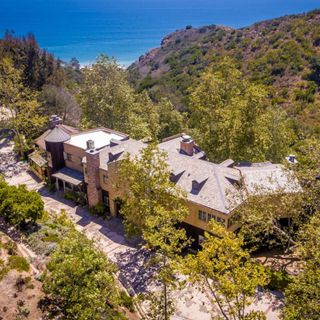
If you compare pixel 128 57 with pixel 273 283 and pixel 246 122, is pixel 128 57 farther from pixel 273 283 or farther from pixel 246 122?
pixel 273 283

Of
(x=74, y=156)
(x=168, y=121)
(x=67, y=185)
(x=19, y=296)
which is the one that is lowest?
(x=19, y=296)

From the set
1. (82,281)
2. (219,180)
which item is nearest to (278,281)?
(219,180)

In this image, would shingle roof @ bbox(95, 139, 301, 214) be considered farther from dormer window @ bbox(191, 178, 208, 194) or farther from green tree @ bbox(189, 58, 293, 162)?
green tree @ bbox(189, 58, 293, 162)

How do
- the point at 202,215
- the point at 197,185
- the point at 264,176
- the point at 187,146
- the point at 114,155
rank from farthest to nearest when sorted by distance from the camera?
the point at 187,146, the point at 114,155, the point at 264,176, the point at 197,185, the point at 202,215

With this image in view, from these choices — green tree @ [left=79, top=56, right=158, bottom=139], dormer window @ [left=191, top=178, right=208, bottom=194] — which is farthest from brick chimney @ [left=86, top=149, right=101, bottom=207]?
green tree @ [left=79, top=56, right=158, bottom=139]

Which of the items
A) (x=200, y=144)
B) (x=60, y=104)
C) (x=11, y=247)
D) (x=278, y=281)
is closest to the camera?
(x=278, y=281)

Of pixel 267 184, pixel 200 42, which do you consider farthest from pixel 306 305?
pixel 200 42

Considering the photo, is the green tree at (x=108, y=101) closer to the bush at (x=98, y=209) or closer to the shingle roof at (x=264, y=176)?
the bush at (x=98, y=209)

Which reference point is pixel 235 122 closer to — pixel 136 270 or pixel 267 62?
pixel 136 270

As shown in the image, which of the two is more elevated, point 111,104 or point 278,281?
point 111,104

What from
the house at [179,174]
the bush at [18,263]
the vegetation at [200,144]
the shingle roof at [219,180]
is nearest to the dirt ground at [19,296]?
the bush at [18,263]
